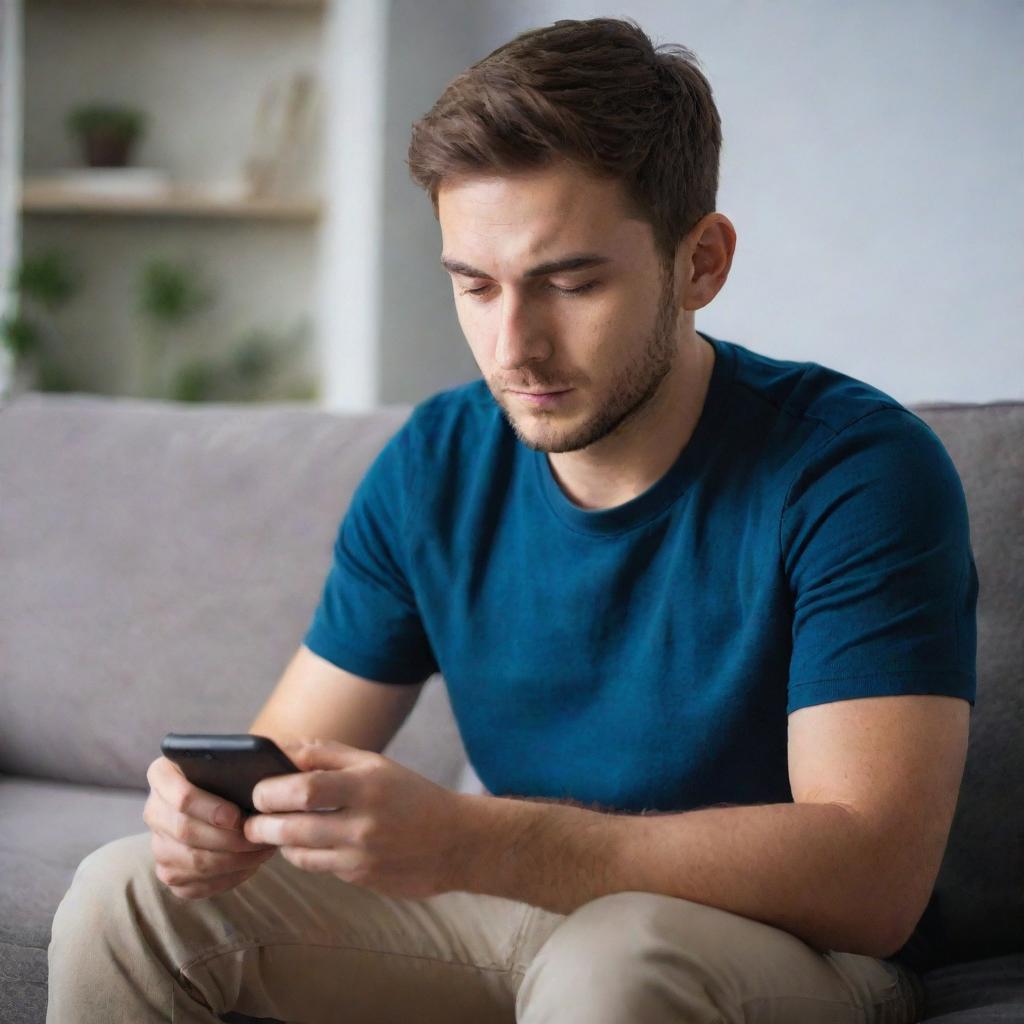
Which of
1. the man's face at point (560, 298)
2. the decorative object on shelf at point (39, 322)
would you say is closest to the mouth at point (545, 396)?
the man's face at point (560, 298)

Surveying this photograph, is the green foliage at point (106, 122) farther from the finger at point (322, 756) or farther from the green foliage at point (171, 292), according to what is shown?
the finger at point (322, 756)

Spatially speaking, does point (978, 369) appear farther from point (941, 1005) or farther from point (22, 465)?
point (22, 465)

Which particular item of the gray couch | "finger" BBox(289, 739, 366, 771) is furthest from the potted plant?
"finger" BBox(289, 739, 366, 771)

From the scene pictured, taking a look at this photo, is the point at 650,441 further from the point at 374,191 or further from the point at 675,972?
the point at 374,191

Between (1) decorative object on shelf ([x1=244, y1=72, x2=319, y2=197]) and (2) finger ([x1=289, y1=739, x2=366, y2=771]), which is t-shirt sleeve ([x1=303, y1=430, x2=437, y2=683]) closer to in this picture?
(2) finger ([x1=289, y1=739, x2=366, y2=771])

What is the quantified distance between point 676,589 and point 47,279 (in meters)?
3.07

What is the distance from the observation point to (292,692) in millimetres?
1368

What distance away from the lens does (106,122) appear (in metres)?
3.75

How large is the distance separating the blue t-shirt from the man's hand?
0.89ft

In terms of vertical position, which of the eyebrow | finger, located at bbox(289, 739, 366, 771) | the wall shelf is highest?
the eyebrow

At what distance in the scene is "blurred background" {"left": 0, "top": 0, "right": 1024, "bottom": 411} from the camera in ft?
6.64

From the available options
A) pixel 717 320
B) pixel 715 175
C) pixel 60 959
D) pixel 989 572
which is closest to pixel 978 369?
pixel 717 320

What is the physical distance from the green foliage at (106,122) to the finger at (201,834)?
3.14m

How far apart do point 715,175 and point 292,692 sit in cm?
67
